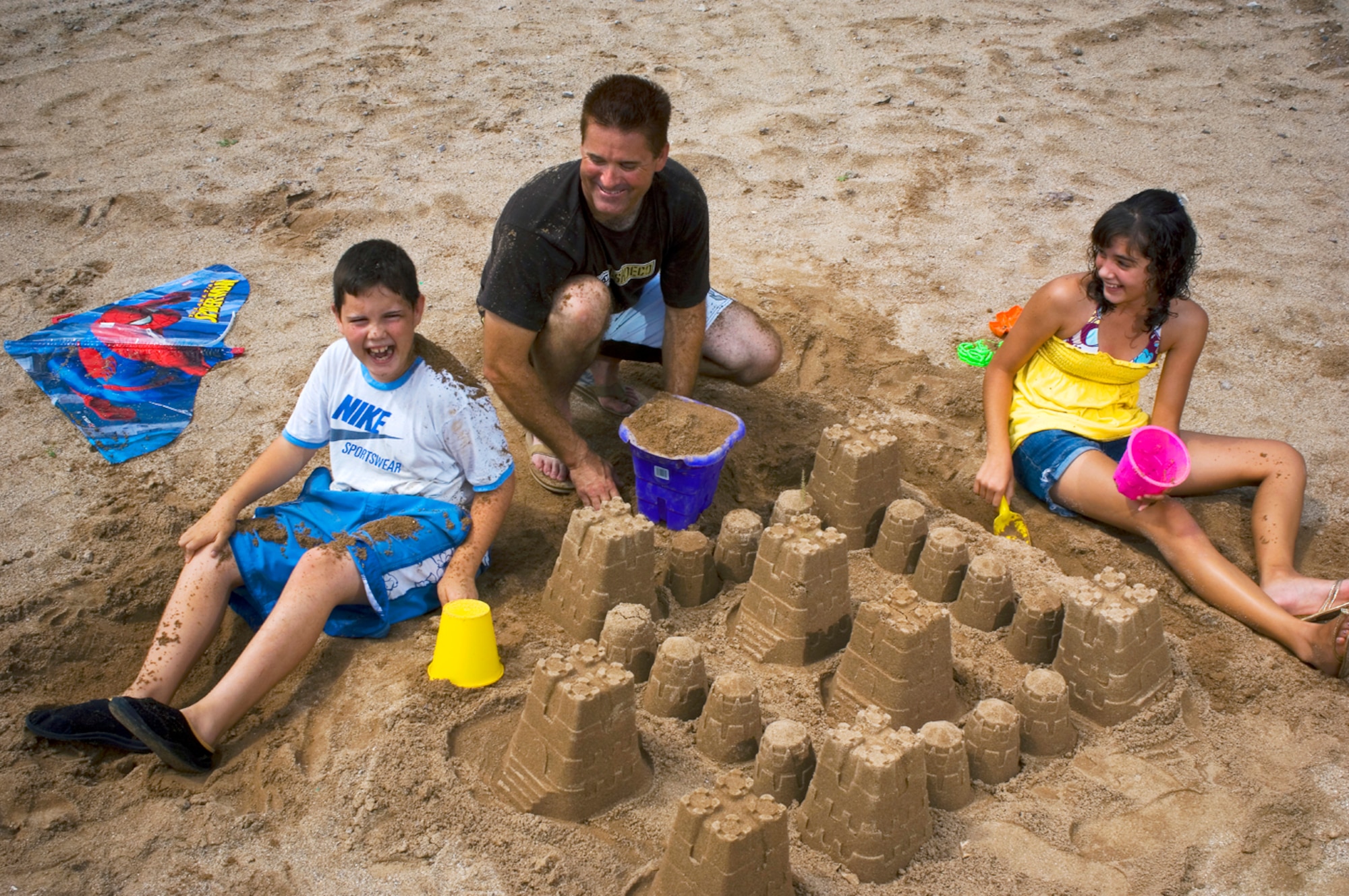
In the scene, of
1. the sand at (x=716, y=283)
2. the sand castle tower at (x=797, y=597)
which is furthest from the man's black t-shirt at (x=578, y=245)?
the sand castle tower at (x=797, y=597)

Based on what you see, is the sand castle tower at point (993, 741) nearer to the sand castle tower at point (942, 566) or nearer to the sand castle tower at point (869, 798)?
the sand castle tower at point (869, 798)

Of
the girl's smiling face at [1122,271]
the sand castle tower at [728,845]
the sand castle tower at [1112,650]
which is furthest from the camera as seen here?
the girl's smiling face at [1122,271]

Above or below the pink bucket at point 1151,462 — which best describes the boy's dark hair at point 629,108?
above

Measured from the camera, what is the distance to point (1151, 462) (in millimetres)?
3133

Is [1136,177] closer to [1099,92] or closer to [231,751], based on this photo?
[1099,92]

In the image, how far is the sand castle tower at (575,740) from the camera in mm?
2098

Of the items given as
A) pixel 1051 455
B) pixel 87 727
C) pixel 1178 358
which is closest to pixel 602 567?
pixel 87 727

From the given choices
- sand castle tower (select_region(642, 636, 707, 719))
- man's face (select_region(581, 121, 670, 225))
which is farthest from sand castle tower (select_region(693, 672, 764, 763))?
man's face (select_region(581, 121, 670, 225))

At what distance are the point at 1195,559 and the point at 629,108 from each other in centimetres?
205

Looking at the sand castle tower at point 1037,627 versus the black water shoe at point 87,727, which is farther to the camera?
the sand castle tower at point 1037,627

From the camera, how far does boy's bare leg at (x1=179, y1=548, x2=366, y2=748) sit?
233 cm

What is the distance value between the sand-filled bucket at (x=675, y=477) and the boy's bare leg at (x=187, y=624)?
3.66 ft

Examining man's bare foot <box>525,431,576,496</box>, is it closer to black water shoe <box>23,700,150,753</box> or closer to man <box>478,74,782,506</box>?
man <box>478,74,782,506</box>

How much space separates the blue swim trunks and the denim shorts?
1.76 m
